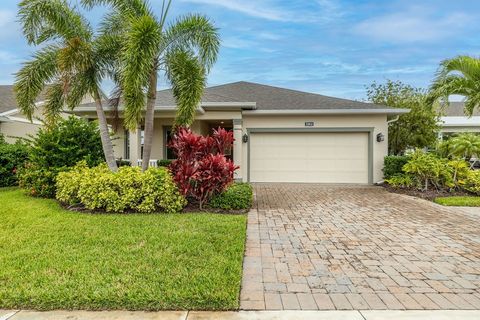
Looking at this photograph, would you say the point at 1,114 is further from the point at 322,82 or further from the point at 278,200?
the point at 322,82

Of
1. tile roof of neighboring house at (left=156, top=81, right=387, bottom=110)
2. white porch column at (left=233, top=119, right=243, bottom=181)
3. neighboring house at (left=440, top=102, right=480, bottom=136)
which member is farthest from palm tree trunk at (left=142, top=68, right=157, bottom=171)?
neighboring house at (left=440, top=102, right=480, bottom=136)

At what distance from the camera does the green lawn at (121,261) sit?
11.5ft

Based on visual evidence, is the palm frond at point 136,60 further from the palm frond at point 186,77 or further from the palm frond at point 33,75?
the palm frond at point 33,75

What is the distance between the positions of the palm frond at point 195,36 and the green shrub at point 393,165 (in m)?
8.82

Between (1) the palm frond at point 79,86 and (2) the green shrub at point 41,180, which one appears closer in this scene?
(1) the palm frond at point 79,86

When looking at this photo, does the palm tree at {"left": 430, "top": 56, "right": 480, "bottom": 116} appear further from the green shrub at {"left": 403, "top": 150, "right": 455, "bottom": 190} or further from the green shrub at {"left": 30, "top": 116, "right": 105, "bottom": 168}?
the green shrub at {"left": 30, "top": 116, "right": 105, "bottom": 168}

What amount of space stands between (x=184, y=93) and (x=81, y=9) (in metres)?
3.67

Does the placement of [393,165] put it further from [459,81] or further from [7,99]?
[7,99]

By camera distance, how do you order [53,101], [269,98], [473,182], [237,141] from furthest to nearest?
1. [269,98]
2. [237,141]
3. [473,182]
4. [53,101]

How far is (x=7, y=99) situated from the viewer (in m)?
18.9

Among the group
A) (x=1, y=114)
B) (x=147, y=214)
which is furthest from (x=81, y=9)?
(x=1, y=114)

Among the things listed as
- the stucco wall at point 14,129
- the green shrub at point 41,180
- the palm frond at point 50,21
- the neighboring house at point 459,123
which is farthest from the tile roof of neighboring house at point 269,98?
the neighboring house at point 459,123

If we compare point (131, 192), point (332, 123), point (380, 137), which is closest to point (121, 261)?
point (131, 192)

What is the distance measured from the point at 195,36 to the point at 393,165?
9.55 metres
